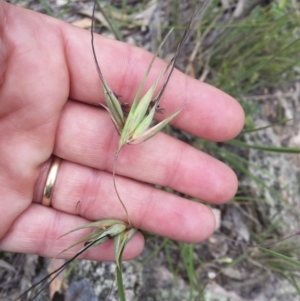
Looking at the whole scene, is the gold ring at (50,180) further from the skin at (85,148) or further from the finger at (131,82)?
the finger at (131,82)

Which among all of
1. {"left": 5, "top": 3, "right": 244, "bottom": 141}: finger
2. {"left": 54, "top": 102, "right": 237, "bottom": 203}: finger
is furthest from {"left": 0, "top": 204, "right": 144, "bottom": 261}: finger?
{"left": 5, "top": 3, "right": 244, "bottom": 141}: finger

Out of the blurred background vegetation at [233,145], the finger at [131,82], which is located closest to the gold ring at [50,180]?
the finger at [131,82]

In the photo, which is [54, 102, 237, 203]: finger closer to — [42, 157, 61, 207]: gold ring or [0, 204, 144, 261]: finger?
[42, 157, 61, 207]: gold ring

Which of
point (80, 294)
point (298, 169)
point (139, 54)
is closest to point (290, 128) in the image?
point (298, 169)

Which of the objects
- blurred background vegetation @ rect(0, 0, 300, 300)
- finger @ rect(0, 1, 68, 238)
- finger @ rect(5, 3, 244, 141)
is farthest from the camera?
blurred background vegetation @ rect(0, 0, 300, 300)

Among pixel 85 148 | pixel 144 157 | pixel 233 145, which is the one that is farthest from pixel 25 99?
pixel 233 145

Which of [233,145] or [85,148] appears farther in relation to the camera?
[233,145]

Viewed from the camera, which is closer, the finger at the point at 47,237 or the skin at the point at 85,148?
the skin at the point at 85,148

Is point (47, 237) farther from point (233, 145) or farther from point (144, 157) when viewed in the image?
point (233, 145)
